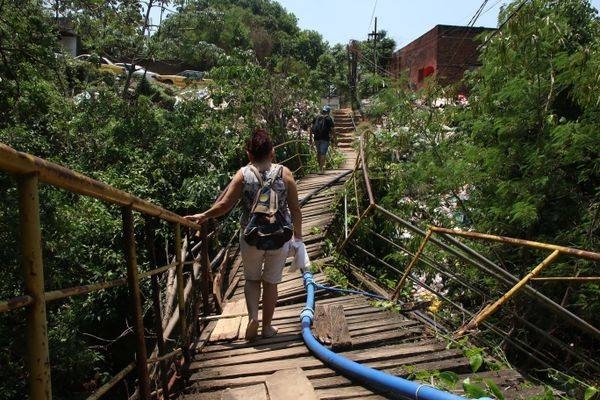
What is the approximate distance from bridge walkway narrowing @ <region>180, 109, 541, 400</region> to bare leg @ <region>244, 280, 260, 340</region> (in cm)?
10

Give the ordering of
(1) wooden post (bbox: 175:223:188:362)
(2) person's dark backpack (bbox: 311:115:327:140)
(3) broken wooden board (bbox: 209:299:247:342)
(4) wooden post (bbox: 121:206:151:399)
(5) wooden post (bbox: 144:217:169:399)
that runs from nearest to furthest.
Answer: (4) wooden post (bbox: 121:206:151:399), (5) wooden post (bbox: 144:217:169:399), (1) wooden post (bbox: 175:223:188:362), (3) broken wooden board (bbox: 209:299:247:342), (2) person's dark backpack (bbox: 311:115:327:140)

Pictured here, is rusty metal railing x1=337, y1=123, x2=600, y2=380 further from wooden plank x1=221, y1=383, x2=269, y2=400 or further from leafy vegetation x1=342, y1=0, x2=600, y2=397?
wooden plank x1=221, y1=383, x2=269, y2=400

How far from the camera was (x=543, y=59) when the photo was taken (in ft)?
19.8

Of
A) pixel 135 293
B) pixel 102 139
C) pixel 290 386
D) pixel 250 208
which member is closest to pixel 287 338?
pixel 290 386

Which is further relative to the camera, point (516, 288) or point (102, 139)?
point (102, 139)

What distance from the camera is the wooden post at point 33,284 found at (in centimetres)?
140

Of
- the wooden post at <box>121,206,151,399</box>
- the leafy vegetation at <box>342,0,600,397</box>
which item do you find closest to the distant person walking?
the leafy vegetation at <box>342,0,600,397</box>

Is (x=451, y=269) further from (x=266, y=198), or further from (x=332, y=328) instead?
(x=266, y=198)

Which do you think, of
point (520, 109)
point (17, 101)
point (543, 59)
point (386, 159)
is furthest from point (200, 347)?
point (386, 159)

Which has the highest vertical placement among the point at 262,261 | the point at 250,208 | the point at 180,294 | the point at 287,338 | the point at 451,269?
the point at 250,208

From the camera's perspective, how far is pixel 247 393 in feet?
10.4

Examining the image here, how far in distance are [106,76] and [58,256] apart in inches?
315

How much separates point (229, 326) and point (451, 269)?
10.3 feet

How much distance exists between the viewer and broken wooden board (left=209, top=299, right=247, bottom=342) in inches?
169
